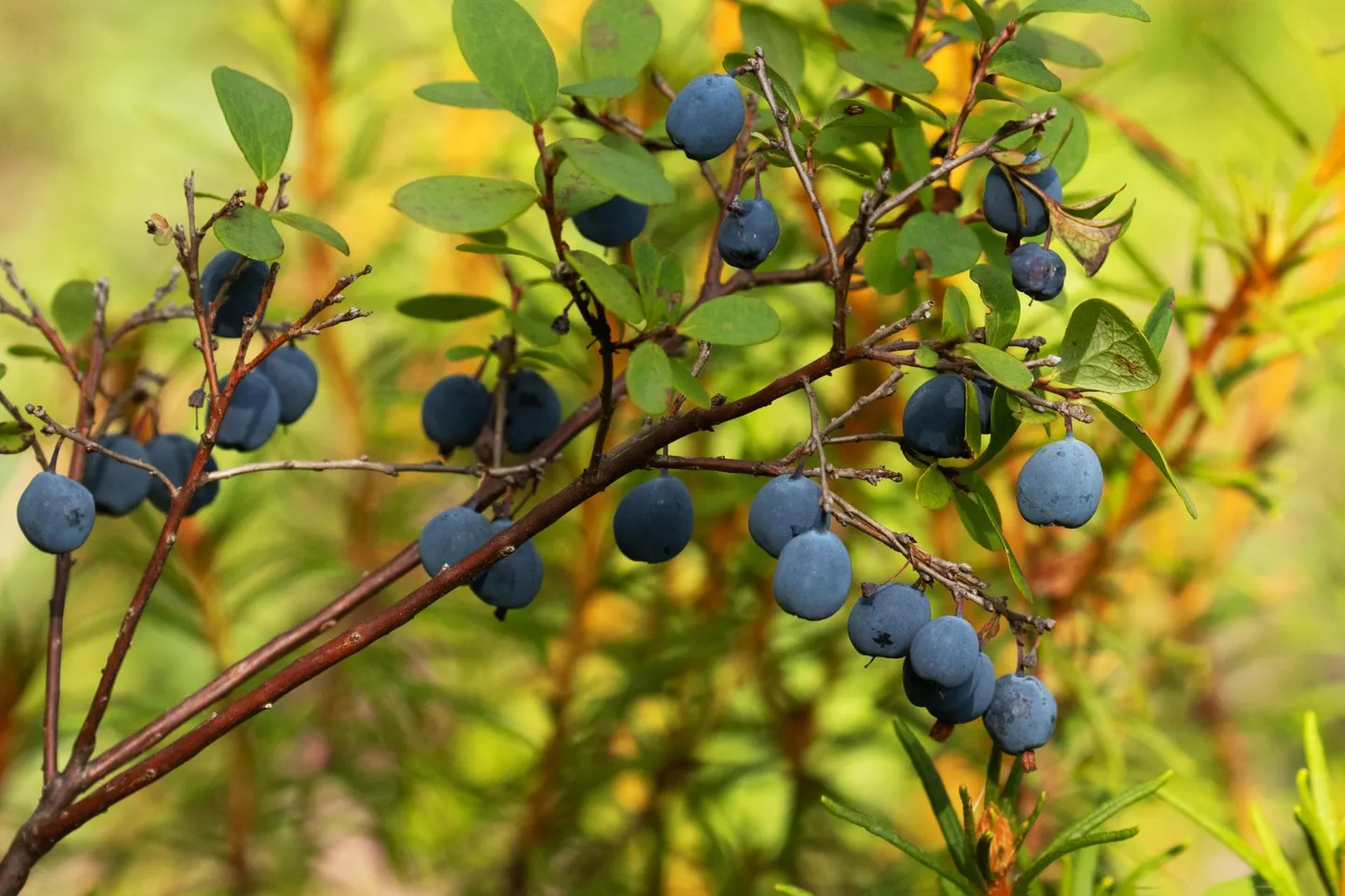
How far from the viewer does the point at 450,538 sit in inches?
20.1

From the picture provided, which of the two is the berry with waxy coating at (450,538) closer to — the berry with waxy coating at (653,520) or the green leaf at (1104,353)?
the berry with waxy coating at (653,520)

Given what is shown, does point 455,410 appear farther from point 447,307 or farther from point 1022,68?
point 1022,68

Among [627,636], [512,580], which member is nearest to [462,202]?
[512,580]

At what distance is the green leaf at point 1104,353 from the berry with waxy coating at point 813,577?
0.10 meters

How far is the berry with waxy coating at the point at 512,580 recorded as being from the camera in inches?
20.3

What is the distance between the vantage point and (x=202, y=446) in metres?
0.48

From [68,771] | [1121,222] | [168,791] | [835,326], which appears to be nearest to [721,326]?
[835,326]

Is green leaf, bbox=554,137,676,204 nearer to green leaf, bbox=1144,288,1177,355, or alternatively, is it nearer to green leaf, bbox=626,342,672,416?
green leaf, bbox=626,342,672,416

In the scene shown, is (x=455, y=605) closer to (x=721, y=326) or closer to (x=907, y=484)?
(x=907, y=484)

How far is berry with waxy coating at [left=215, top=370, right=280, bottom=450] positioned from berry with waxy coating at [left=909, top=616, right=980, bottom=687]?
1.02 ft

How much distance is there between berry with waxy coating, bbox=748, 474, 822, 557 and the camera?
456mm

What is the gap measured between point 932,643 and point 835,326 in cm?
12

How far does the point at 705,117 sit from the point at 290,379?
0.81 ft

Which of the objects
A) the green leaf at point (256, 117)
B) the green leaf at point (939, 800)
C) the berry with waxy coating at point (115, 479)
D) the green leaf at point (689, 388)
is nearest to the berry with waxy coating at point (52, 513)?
the berry with waxy coating at point (115, 479)
